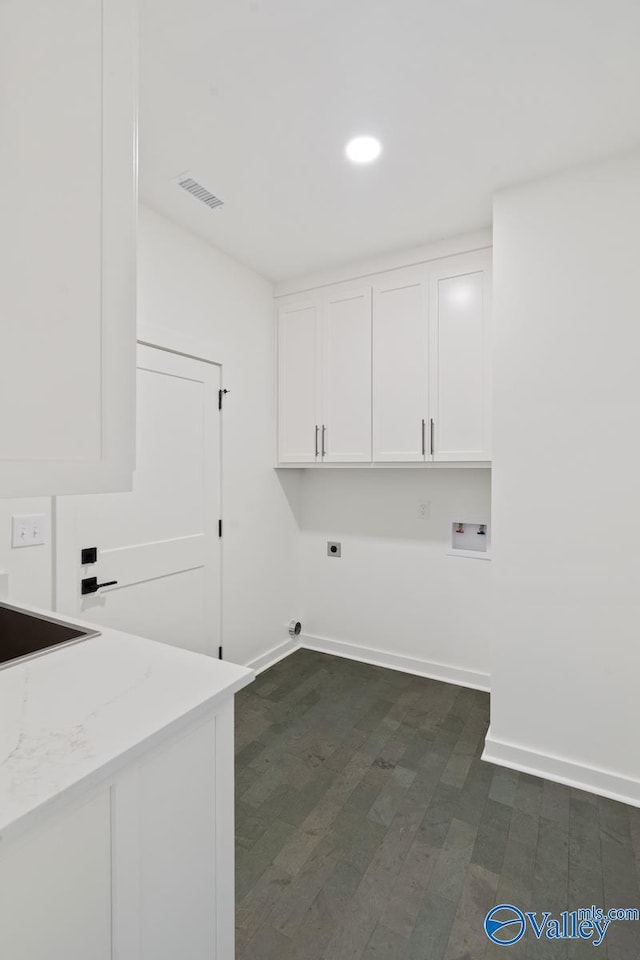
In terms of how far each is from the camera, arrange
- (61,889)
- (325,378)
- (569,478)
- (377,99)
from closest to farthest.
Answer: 1. (61,889)
2. (377,99)
3. (569,478)
4. (325,378)

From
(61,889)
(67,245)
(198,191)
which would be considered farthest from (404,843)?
(198,191)

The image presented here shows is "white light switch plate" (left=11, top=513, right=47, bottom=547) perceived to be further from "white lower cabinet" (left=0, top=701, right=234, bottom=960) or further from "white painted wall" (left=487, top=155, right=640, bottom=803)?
"white painted wall" (left=487, top=155, right=640, bottom=803)

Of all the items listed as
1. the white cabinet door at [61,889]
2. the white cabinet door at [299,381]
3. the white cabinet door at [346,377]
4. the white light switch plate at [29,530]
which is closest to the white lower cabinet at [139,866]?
the white cabinet door at [61,889]

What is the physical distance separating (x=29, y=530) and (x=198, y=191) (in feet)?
5.59

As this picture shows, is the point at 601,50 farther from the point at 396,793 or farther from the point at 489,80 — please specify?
the point at 396,793

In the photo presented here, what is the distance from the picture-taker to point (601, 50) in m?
1.46

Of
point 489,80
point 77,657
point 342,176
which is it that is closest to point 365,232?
point 342,176

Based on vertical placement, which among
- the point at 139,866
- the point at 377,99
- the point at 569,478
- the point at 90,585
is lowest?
the point at 139,866

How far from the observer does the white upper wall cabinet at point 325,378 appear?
2969mm

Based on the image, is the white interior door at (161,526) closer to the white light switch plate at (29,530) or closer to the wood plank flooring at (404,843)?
the white light switch plate at (29,530)

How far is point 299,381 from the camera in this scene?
3219mm

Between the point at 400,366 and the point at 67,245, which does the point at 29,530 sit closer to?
the point at 67,245

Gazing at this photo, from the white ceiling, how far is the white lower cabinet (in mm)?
1908

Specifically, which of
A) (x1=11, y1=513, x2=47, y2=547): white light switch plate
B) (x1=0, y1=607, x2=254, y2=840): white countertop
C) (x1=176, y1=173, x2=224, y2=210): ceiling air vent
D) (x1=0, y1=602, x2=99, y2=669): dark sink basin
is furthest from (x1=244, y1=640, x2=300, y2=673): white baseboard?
(x1=176, y1=173, x2=224, y2=210): ceiling air vent
